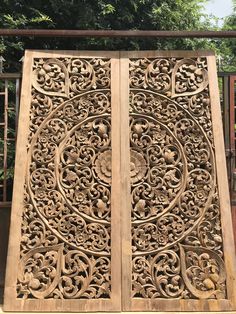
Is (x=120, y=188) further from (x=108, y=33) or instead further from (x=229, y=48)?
(x=229, y=48)

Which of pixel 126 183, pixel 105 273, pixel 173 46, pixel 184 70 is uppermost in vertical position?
pixel 173 46

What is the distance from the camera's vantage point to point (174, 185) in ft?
10.2

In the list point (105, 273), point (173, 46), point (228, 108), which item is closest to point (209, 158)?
point (228, 108)

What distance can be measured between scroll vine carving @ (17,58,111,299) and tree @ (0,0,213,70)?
2.26 meters

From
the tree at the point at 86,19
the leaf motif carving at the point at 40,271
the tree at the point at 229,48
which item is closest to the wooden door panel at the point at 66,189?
the leaf motif carving at the point at 40,271

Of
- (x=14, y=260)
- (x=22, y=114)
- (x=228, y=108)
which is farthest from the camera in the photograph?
(x=228, y=108)

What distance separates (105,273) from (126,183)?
0.68 meters

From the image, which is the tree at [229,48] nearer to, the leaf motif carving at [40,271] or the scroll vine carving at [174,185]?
the scroll vine carving at [174,185]

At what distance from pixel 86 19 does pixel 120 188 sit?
327 centimetres

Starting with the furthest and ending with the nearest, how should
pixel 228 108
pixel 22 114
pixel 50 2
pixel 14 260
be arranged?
pixel 50 2 < pixel 228 108 < pixel 22 114 < pixel 14 260

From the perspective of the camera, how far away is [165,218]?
3025 mm

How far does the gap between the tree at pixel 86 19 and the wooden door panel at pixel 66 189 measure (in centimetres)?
226

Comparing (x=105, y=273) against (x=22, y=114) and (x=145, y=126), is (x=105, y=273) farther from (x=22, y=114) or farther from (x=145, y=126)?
(x=22, y=114)

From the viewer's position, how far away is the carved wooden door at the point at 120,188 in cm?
288
